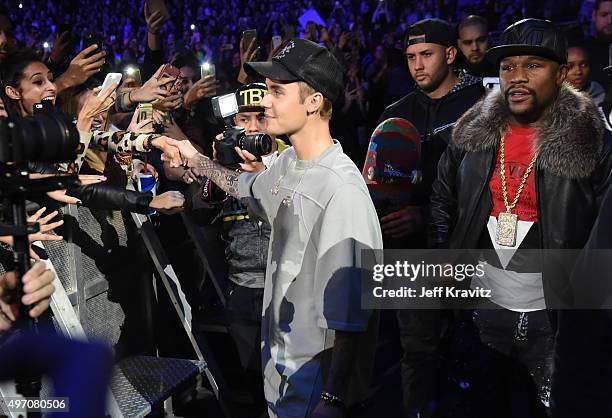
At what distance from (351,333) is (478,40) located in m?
4.09

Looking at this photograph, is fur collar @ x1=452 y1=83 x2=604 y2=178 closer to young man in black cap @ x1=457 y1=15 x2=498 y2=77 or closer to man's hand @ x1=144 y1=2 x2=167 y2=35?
young man in black cap @ x1=457 y1=15 x2=498 y2=77

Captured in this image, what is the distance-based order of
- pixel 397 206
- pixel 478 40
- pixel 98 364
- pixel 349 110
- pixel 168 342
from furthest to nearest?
pixel 349 110 → pixel 478 40 → pixel 168 342 → pixel 397 206 → pixel 98 364

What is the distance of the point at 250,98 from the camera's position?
4.17 meters

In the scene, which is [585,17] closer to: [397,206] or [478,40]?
[478,40]

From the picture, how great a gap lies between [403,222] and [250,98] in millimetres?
1269

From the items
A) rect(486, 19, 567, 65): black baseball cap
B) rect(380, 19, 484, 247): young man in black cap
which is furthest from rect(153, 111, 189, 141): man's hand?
rect(486, 19, 567, 65): black baseball cap

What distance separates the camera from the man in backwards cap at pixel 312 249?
2438 millimetres

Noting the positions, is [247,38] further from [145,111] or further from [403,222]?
[403,222]

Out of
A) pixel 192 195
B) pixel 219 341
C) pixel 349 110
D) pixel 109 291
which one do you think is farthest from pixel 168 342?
pixel 349 110

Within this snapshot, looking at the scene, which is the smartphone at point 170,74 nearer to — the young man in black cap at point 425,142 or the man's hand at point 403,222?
the young man in black cap at point 425,142

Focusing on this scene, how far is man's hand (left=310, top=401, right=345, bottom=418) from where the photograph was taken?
232 centimetres

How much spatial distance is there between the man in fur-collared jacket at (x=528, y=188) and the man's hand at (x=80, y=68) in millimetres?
2674

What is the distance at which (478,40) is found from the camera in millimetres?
5750

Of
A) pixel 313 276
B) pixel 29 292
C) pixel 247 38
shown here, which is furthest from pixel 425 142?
pixel 29 292
